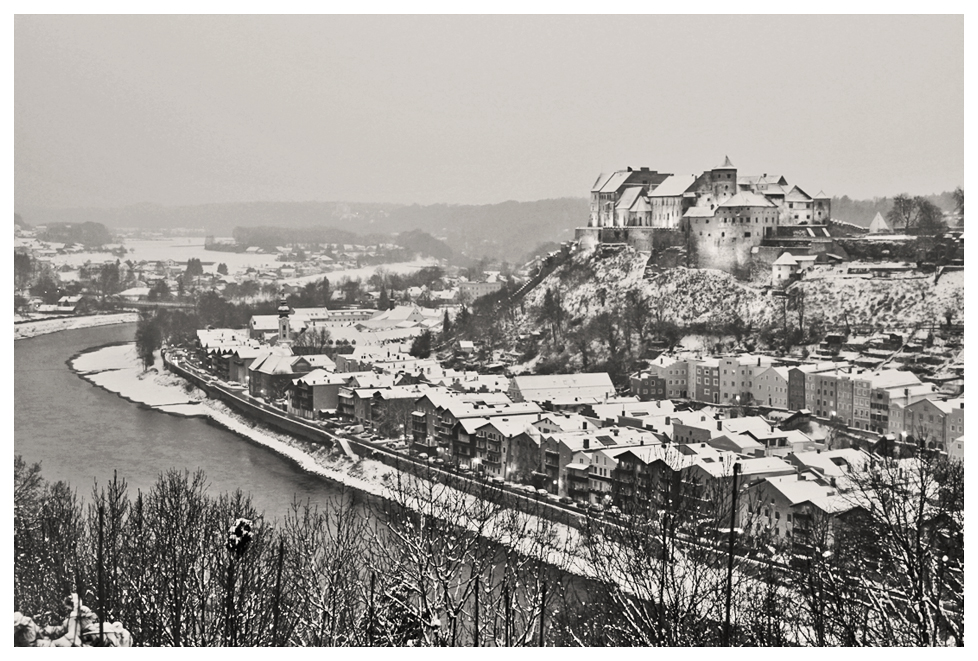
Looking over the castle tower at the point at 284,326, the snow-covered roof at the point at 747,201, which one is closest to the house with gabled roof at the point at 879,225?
the snow-covered roof at the point at 747,201

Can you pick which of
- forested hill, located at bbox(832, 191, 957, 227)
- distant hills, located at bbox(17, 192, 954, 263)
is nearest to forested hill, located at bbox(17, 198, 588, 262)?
distant hills, located at bbox(17, 192, 954, 263)

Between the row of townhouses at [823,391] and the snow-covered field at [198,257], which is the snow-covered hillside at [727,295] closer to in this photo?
the row of townhouses at [823,391]

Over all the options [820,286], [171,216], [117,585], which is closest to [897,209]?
[820,286]

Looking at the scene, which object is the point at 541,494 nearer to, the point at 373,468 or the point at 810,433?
the point at 373,468

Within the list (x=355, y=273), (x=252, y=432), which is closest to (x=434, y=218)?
(x=252, y=432)

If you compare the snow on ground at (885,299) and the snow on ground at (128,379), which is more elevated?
the snow on ground at (885,299)

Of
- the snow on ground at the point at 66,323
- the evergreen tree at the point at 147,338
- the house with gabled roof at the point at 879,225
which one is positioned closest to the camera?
the snow on ground at the point at 66,323

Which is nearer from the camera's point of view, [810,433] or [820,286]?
[810,433]
